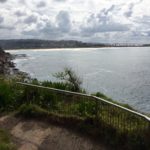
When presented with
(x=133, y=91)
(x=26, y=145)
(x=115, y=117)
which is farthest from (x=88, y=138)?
(x=133, y=91)

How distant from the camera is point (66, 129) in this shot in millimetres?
10102

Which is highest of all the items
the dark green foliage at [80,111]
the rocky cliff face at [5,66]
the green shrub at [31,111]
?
the dark green foliage at [80,111]

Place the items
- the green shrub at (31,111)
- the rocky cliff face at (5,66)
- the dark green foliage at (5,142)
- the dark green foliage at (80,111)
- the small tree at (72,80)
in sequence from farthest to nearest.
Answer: the rocky cliff face at (5,66) < the small tree at (72,80) < the green shrub at (31,111) < the dark green foliage at (5,142) < the dark green foliage at (80,111)

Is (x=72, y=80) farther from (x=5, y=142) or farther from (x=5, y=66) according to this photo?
(x=5, y=66)

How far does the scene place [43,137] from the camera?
1002 cm

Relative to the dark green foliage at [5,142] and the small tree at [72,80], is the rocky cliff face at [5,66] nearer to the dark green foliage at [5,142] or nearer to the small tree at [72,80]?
the small tree at [72,80]

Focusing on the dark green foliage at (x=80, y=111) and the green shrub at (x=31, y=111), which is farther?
the green shrub at (x=31, y=111)

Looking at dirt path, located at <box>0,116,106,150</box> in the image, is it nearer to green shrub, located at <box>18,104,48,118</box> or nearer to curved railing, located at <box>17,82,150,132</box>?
green shrub, located at <box>18,104,48,118</box>

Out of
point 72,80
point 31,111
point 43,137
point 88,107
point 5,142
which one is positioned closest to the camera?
point 5,142

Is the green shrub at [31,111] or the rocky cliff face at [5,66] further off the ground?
the green shrub at [31,111]

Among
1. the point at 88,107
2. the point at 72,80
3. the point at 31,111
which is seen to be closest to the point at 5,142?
the point at 31,111

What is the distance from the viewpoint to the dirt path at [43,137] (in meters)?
9.14

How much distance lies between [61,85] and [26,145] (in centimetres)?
508

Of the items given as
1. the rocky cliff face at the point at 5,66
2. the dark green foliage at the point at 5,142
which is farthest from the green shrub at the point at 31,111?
the rocky cliff face at the point at 5,66
